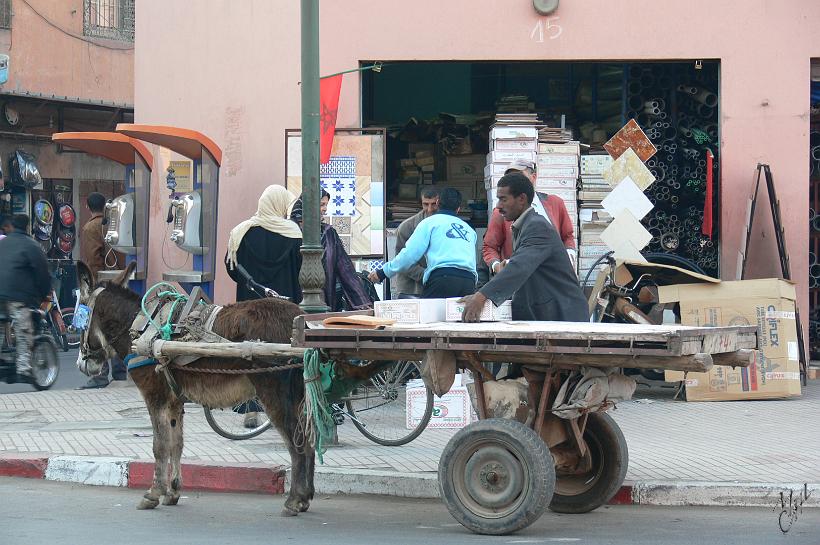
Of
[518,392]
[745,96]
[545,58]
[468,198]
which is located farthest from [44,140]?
[518,392]

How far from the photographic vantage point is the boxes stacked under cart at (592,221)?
37.8ft

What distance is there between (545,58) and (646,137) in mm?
1329

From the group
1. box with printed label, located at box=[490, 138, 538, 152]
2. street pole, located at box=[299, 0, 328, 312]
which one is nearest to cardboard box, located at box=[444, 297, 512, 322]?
street pole, located at box=[299, 0, 328, 312]

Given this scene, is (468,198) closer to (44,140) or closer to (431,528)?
(431,528)

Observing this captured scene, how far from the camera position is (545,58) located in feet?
38.0

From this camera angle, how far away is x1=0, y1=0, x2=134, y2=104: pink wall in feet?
68.4

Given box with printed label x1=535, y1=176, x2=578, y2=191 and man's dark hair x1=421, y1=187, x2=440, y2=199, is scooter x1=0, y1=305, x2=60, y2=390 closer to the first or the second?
man's dark hair x1=421, y1=187, x2=440, y2=199

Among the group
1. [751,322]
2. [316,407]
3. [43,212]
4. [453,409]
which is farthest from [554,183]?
[43,212]

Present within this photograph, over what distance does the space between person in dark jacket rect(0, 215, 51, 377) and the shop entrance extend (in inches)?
154

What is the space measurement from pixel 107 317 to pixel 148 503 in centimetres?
120

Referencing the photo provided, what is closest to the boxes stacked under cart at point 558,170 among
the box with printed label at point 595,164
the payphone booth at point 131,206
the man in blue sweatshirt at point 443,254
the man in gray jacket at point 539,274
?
the box with printed label at point 595,164

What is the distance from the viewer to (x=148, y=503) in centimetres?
696

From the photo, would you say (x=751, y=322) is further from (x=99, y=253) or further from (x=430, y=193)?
(x=99, y=253)

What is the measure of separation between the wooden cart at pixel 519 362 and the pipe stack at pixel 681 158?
19.2 feet
